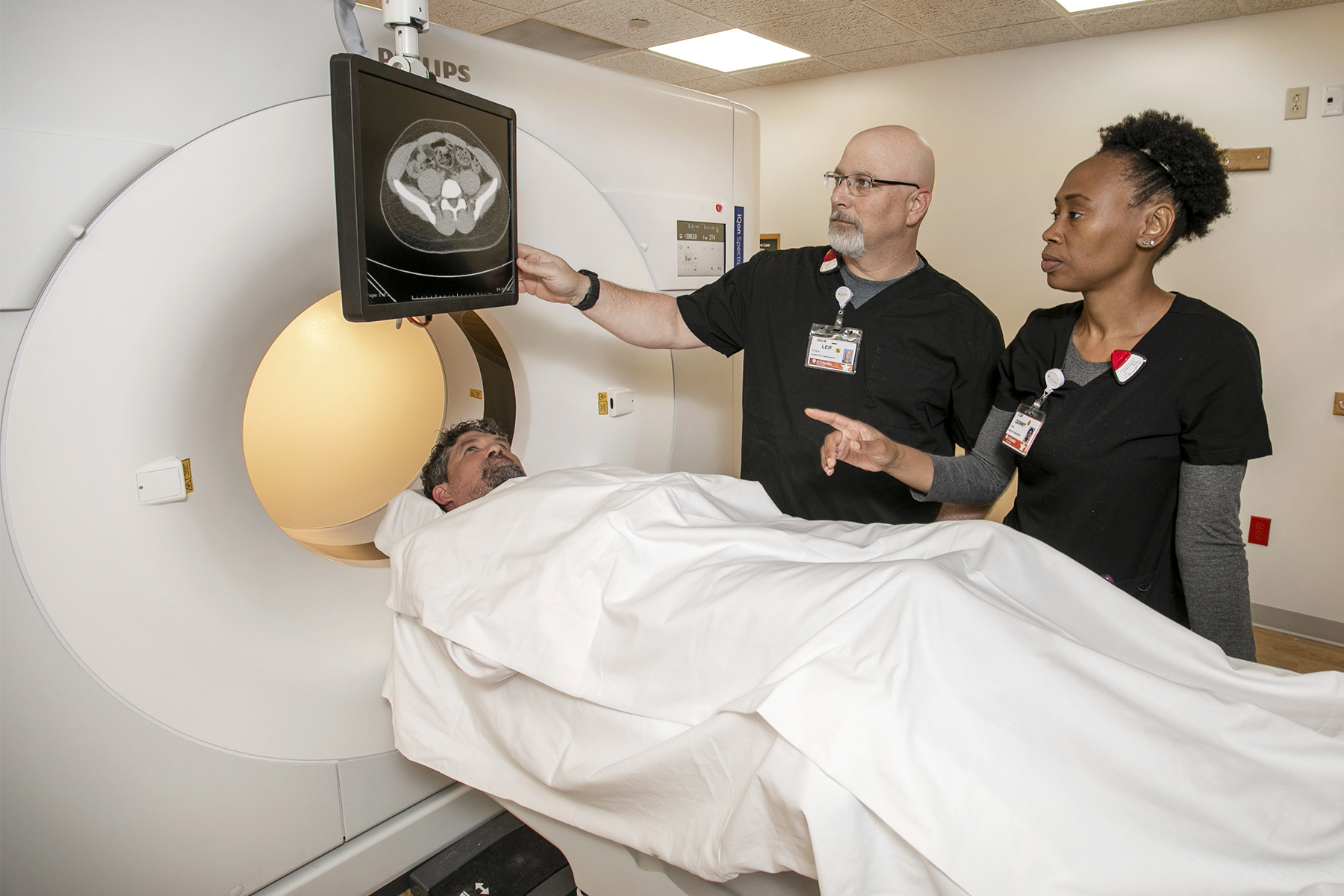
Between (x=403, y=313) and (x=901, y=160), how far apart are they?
1.11 m

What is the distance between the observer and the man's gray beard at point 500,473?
1647 millimetres

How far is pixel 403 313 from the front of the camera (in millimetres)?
1142

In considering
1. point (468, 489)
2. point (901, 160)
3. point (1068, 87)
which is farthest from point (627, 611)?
point (1068, 87)

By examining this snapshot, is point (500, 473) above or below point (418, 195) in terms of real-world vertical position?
below

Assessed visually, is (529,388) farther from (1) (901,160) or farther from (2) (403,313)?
(1) (901,160)

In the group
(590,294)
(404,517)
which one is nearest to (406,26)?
(590,294)

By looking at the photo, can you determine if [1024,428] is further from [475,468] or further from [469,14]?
[469,14]

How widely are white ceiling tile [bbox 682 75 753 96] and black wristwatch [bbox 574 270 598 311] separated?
9.22ft

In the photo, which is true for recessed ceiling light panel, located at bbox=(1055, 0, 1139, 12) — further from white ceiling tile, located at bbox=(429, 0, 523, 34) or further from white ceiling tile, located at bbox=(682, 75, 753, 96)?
white ceiling tile, located at bbox=(429, 0, 523, 34)

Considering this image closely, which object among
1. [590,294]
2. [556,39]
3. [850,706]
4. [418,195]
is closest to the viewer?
[850,706]

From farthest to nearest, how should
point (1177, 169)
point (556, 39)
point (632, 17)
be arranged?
point (556, 39) → point (632, 17) → point (1177, 169)

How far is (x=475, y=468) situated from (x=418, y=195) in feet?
2.13

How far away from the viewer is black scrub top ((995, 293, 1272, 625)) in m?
1.25

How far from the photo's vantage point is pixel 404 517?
1664 millimetres
